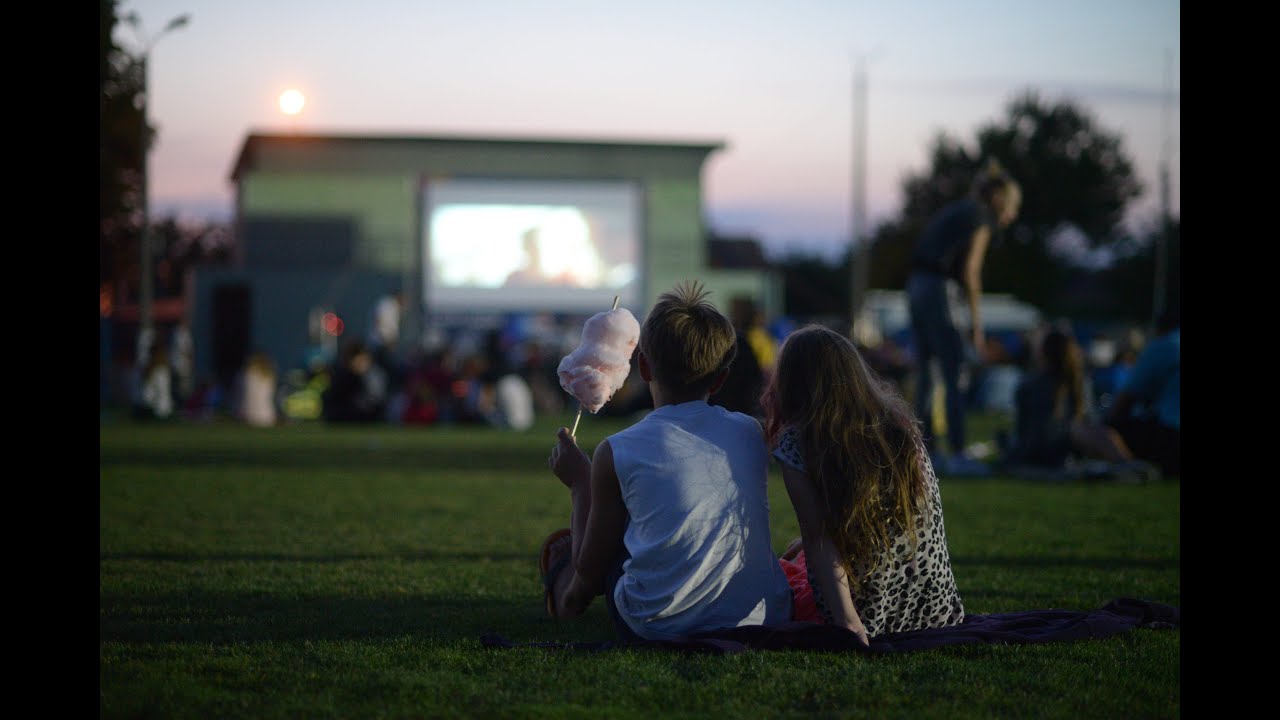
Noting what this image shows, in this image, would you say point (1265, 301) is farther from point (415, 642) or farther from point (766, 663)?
point (415, 642)

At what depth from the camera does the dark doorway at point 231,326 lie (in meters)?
35.3

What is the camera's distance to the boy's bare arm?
149 inches

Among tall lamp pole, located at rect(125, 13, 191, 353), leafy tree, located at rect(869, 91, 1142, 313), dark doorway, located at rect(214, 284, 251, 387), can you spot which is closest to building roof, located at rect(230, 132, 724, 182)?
dark doorway, located at rect(214, 284, 251, 387)

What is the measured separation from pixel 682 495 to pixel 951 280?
732 centimetres

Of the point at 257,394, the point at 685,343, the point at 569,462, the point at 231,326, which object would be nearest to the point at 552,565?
the point at 569,462

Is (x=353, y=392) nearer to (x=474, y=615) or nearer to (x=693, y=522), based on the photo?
(x=474, y=615)

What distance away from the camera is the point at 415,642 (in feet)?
13.4

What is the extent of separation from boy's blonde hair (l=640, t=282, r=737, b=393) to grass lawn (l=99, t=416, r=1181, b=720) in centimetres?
79

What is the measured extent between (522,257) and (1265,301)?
31.4m

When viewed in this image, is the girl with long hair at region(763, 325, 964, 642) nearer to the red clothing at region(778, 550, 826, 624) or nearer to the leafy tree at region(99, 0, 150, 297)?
the red clothing at region(778, 550, 826, 624)

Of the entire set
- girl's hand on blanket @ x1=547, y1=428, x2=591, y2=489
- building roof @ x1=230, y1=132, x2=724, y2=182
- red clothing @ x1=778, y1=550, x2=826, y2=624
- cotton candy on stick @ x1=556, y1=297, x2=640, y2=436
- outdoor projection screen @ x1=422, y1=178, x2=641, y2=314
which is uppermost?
building roof @ x1=230, y1=132, x2=724, y2=182

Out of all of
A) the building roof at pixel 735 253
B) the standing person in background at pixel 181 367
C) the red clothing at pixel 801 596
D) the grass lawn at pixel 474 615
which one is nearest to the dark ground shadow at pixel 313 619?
the grass lawn at pixel 474 615

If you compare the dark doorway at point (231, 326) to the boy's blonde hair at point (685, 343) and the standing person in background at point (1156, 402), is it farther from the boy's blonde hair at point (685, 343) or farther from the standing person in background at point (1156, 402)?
the boy's blonde hair at point (685, 343)

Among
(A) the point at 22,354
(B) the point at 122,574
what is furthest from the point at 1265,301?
(B) the point at 122,574
